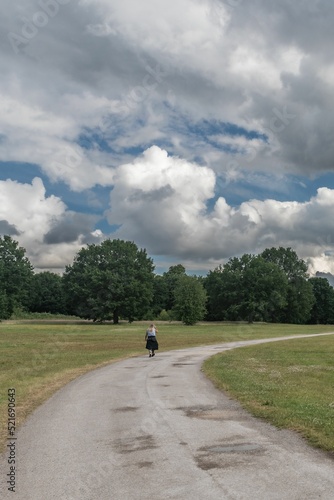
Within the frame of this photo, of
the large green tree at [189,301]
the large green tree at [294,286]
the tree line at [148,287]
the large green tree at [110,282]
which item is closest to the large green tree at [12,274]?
the tree line at [148,287]

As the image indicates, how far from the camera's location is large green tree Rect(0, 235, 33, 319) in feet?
314

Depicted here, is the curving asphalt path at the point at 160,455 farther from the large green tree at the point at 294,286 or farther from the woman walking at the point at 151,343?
the large green tree at the point at 294,286

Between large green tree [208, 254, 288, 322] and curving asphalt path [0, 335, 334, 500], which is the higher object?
large green tree [208, 254, 288, 322]

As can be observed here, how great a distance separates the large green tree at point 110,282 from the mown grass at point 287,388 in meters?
63.6

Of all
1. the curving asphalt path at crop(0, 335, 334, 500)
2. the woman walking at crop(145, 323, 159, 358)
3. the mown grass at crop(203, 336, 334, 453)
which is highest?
the woman walking at crop(145, 323, 159, 358)

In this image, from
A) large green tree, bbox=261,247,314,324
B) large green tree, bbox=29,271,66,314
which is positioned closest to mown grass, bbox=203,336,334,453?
large green tree, bbox=261,247,314,324

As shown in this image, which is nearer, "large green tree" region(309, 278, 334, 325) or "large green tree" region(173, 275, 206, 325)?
"large green tree" region(173, 275, 206, 325)

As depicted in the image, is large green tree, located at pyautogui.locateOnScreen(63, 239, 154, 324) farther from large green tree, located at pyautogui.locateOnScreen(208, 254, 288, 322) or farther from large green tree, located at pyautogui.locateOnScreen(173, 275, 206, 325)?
large green tree, located at pyautogui.locateOnScreen(208, 254, 288, 322)

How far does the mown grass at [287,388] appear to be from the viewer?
10500mm

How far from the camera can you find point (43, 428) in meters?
10.7

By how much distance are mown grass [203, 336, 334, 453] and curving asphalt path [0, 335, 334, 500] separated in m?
0.52

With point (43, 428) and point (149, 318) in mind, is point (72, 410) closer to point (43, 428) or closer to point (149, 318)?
point (43, 428)

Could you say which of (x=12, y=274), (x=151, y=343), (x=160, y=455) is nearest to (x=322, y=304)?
(x=12, y=274)

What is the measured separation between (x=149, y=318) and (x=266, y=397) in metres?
93.3
